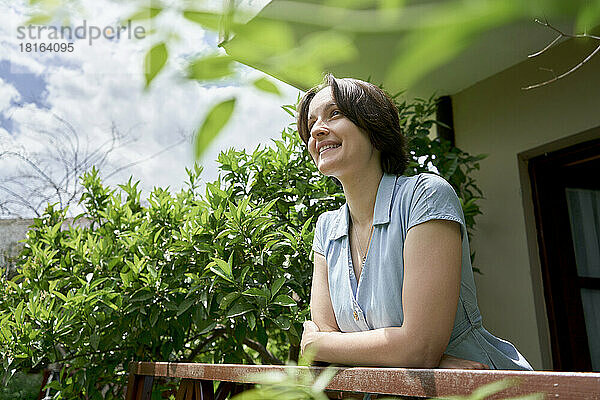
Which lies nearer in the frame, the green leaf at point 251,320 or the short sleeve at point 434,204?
the short sleeve at point 434,204

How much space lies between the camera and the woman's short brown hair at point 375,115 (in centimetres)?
163

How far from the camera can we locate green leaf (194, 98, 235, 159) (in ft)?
1.33

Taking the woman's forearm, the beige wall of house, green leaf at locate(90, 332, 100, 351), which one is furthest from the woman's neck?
the beige wall of house

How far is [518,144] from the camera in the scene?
3646 millimetres

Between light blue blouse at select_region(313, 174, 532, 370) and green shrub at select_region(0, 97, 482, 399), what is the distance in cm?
84

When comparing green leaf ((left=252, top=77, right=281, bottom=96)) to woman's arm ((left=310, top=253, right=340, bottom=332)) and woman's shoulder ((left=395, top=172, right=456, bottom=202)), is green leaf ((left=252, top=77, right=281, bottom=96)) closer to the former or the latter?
woman's shoulder ((left=395, top=172, right=456, bottom=202))

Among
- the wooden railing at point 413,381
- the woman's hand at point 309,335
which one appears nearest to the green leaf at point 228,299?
the wooden railing at point 413,381

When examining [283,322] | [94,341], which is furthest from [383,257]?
[94,341]

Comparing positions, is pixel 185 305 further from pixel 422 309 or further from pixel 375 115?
pixel 422 309

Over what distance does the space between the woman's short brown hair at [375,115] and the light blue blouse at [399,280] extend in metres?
0.11

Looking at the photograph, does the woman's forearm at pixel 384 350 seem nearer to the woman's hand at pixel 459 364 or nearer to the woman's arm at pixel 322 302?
the woman's hand at pixel 459 364

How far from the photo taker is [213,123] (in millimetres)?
428

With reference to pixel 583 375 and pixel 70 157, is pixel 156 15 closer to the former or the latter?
pixel 583 375

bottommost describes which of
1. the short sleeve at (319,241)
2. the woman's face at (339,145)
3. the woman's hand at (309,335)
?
the woman's hand at (309,335)
